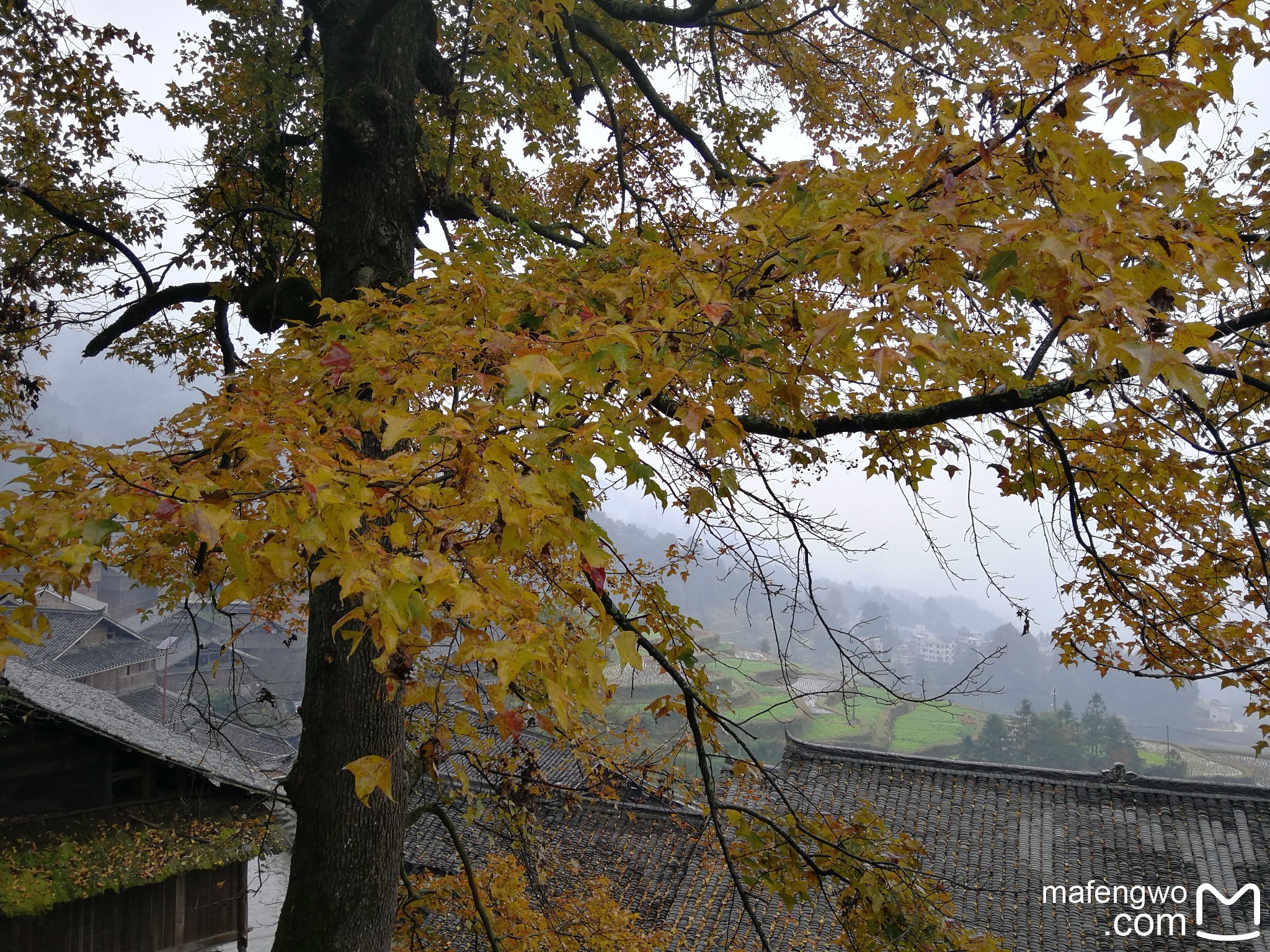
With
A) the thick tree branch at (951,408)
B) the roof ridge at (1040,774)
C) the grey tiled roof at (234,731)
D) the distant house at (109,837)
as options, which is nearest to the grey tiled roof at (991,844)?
the roof ridge at (1040,774)

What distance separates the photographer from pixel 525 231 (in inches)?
172

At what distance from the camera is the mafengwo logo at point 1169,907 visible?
35.3 feet

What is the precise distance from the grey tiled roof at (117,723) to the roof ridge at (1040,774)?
350 inches

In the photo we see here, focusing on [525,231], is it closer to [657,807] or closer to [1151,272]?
[1151,272]

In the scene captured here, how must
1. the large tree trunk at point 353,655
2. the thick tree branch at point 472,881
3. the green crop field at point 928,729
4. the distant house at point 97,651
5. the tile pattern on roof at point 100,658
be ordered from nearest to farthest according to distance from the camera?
1. the large tree trunk at point 353,655
2. the thick tree branch at point 472,881
3. the tile pattern on roof at point 100,658
4. the distant house at point 97,651
5. the green crop field at point 928,729

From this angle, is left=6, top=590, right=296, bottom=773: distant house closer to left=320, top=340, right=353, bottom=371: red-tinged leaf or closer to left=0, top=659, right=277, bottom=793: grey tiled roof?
left=0, top=659, right=277, bottom=793: grey tiled roof

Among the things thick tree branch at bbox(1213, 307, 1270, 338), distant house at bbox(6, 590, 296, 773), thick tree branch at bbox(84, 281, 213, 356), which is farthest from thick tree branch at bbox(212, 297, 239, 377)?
distant house at bbox(6, 590, 296, 773)

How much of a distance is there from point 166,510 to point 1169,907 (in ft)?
50.5

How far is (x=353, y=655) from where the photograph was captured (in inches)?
133

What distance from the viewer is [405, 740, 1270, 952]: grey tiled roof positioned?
11.3 meters

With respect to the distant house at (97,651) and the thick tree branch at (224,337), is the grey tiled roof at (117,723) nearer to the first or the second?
the thick tree branch at (224,337)

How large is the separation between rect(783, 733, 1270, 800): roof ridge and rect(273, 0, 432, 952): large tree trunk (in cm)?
1012

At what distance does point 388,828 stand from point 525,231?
347 cm

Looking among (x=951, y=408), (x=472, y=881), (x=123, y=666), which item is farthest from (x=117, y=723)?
(x=123, y=666)
